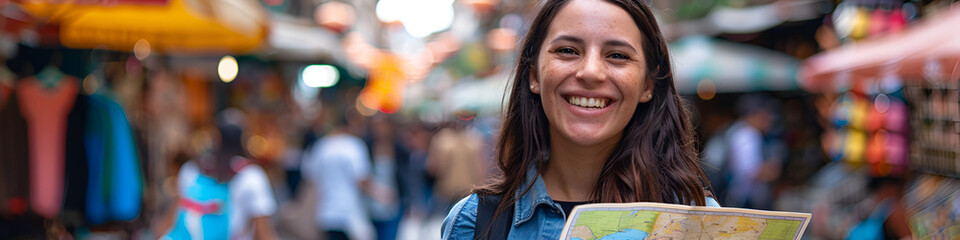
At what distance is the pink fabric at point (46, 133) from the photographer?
17.3 feet

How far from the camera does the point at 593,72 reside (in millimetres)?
1967

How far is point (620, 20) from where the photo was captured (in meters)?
2.03

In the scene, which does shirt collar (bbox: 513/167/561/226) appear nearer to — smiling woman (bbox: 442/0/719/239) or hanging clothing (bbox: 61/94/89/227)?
smiling woman (bbox: 442/0/719/239)

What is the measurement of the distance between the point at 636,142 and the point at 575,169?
0.18 metres

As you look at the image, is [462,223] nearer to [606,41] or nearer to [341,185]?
[606,41]

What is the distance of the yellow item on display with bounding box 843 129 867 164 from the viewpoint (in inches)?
344

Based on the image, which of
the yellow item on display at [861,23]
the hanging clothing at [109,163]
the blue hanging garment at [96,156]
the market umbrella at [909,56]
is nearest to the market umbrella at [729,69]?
the yellow item on display at [861,23]

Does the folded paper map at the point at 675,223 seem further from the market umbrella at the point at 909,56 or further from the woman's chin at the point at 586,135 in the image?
the market umbrella at the point at 909,56

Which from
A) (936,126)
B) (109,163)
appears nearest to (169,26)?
(109,163)

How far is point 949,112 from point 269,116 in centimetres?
932

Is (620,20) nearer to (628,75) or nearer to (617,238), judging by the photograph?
(628,75)

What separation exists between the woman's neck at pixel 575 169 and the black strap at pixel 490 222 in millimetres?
156

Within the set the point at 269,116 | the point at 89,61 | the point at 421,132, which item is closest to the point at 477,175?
the point at 421,132

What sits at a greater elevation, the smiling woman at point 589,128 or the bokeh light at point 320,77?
the bokeh light at point 320,77
